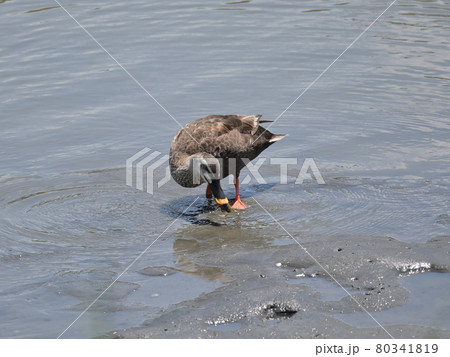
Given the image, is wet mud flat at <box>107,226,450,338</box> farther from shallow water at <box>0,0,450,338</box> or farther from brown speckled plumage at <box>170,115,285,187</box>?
brown speckled plumage at <box>170,115,285,187</box>

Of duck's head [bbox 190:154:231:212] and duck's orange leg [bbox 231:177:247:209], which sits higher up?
duck's head [bbox 190:154:231:212]

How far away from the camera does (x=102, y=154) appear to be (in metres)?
9.63

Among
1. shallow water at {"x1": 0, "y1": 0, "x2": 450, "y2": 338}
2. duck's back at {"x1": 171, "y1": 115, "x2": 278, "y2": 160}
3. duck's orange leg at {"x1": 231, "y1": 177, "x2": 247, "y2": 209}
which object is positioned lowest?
duck's orange leg at {"x1": 231, "y1": 177, "x2": 247, "y2": 209}

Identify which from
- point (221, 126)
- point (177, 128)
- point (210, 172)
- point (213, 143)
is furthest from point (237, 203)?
point (177, 128)

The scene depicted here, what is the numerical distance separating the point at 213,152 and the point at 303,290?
272 centimetres

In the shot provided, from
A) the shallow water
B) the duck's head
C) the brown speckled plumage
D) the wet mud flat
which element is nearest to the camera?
the wet mud flat

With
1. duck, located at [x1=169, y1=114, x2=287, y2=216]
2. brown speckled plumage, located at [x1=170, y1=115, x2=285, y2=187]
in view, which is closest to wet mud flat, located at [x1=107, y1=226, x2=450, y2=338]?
duck, located at [x1=169, y1=114, x2=287, y2=216]

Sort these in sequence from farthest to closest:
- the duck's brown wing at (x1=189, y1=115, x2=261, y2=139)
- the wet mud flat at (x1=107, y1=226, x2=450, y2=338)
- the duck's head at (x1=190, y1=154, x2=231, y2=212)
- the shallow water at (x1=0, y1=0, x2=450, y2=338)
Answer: the duck's brown wing at (x1=189, y1=115, x2=261, y2=139) < the duck's head at (x1=190, y1=154, x2=231, y2=212) < the shallow water at (x1=0, y1=0, x2=450, y2=338) < the wet mud flat at (x1=107, y1=226, x2=450, y2=338)

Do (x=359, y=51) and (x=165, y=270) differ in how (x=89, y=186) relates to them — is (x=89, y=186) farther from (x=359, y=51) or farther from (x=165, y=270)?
(x=359, y=51)

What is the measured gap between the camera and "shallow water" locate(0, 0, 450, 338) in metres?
6.24

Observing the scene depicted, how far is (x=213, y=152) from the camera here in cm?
794

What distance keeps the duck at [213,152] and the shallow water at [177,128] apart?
1.08ft

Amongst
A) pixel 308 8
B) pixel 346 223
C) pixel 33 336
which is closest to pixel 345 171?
pixel 346 223

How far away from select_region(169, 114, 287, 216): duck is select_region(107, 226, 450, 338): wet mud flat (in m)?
1.04
